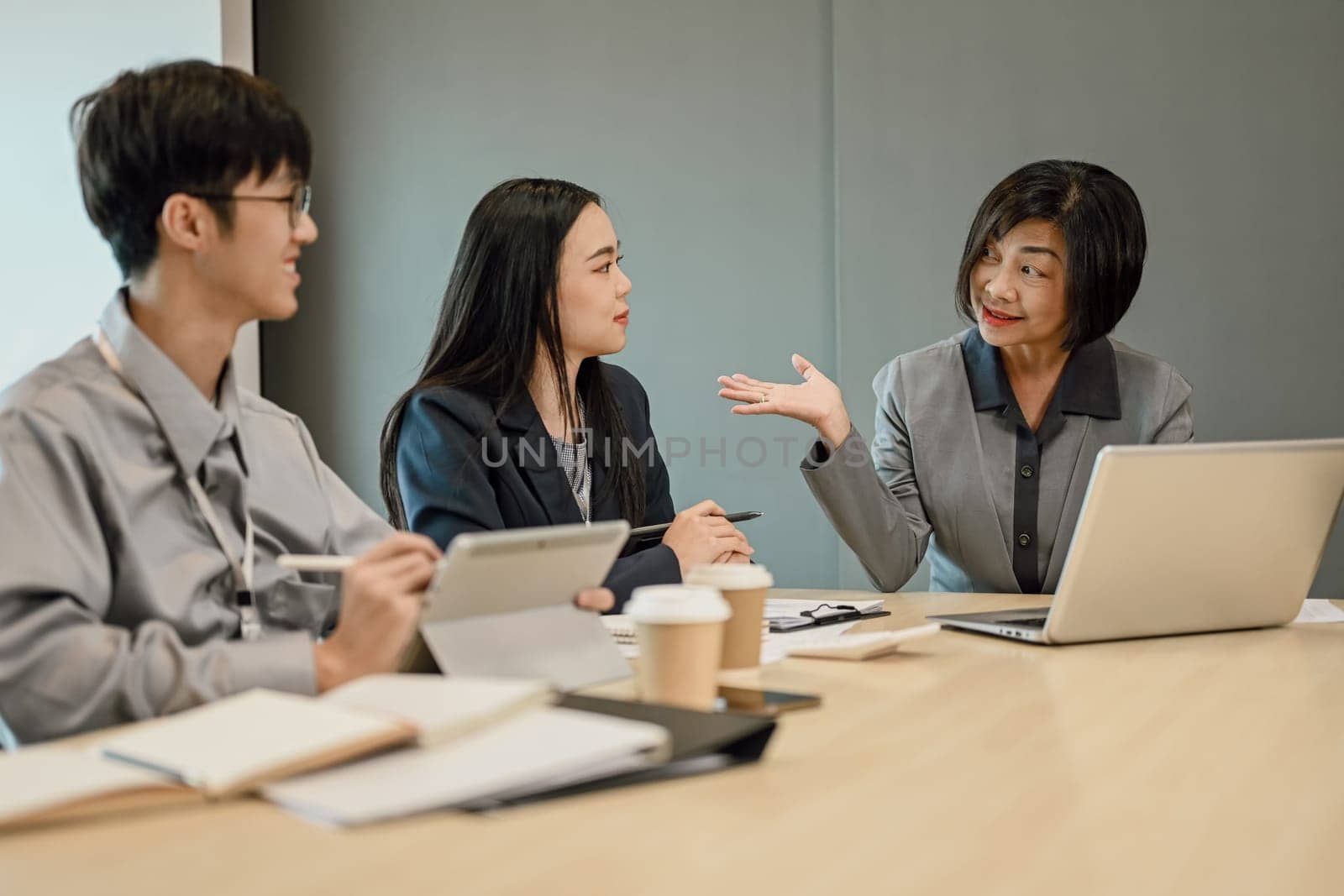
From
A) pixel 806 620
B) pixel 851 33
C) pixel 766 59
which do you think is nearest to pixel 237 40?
pixel 766 59

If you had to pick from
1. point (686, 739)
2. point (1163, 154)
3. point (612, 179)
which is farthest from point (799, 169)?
point (686, 739)

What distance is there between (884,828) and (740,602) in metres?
0.47

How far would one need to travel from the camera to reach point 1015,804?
3.04 feet

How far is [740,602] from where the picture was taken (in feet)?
4.35

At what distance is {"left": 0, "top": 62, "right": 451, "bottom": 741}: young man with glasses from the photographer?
115cm

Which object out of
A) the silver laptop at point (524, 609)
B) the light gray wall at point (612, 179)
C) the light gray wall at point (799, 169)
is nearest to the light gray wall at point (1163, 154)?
the light gray wall at point (799, 169)

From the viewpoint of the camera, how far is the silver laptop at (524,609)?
110cm

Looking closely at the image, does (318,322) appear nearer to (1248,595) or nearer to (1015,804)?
(1248,595)

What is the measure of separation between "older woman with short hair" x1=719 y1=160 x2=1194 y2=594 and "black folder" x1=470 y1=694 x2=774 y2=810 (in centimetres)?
126

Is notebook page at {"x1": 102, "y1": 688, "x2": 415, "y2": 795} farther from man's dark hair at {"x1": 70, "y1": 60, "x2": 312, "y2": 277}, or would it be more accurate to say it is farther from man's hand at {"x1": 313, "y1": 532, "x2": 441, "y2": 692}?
man's dark hair at {"x1": 70, "y1": 60, "x2": 312, "y2": 277}

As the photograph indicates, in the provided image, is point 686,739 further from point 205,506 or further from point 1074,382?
point 1074,382

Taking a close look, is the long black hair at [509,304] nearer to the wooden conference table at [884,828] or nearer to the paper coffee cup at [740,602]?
the paper coffee cup at [740,602]

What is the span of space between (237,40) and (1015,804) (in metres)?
3.45

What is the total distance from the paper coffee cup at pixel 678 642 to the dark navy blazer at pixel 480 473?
0.76 metres
